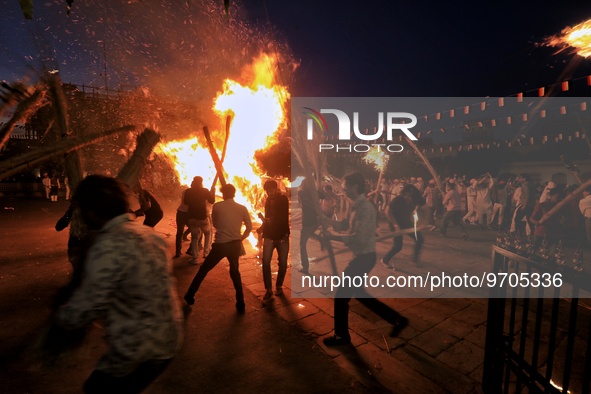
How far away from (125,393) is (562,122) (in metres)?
28.3

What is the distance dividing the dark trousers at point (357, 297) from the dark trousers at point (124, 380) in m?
2.50

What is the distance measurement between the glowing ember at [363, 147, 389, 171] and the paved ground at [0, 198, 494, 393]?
26732 millimetres

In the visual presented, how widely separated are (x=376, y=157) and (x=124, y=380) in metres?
33.7

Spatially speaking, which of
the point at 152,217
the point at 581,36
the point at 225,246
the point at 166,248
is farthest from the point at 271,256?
the point at 581,36

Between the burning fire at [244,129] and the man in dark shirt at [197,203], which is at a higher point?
the burning fire at [244,129]

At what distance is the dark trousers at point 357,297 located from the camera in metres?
3.98

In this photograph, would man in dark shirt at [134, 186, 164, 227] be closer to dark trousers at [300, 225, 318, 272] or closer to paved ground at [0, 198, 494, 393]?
paved ground at [0, 198, 494, 393]

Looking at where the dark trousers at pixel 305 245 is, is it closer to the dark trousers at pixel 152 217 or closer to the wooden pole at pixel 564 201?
the dark trousers at pixel 152 217

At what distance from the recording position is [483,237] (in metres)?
10.8

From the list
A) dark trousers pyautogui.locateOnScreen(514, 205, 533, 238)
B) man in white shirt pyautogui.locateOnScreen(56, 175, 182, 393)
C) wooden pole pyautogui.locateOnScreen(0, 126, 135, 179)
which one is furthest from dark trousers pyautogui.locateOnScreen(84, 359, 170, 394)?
dark trousers pyautogui.locateOnScreen(514, 205, 533, 238)

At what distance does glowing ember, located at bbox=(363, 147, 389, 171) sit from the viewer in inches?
1247

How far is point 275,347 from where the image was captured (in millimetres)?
3904

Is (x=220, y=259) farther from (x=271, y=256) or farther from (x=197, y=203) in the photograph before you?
(x=197, y=203)

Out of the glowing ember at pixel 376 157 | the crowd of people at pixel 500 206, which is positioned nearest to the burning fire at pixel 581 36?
the crowd of people at pixel 500 206
